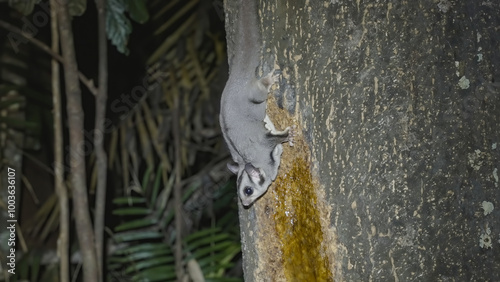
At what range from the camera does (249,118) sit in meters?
1.53

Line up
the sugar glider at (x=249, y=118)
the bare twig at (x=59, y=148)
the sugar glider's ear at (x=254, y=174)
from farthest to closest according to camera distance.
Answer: the bare twig at (x=59, y=148), the sugar glider's ear at (x=254, y=174), the sugar glider at (x=249, y=118)

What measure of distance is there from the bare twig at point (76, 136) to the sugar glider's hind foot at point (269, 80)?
1.12 m

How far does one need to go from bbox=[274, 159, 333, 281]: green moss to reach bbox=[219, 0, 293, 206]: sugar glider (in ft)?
0.21

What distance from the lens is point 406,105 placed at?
1.10 m

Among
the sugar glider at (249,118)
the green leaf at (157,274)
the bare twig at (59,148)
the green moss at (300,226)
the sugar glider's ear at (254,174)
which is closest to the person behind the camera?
the green moss at (300,226)

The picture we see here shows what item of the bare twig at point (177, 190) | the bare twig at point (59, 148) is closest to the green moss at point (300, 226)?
the bare twig at point (59, 148)

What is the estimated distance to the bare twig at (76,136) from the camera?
2240 millimetres

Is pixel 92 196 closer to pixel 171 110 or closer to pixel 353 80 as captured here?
pixel 171 110

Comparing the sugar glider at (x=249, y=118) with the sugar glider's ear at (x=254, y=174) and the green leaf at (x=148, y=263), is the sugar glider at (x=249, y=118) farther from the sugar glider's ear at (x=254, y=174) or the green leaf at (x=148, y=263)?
the green leaf at (x=148, y=263)

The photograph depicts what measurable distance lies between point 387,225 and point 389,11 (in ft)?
1.32

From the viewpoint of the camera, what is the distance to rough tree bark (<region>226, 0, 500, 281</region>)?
1.10 metres

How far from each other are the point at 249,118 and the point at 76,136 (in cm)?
96

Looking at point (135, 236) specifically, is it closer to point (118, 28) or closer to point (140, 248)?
point (140, 248)

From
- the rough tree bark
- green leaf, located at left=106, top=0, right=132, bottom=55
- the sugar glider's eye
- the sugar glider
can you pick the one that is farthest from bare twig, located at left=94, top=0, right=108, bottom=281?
the rough tree bark
